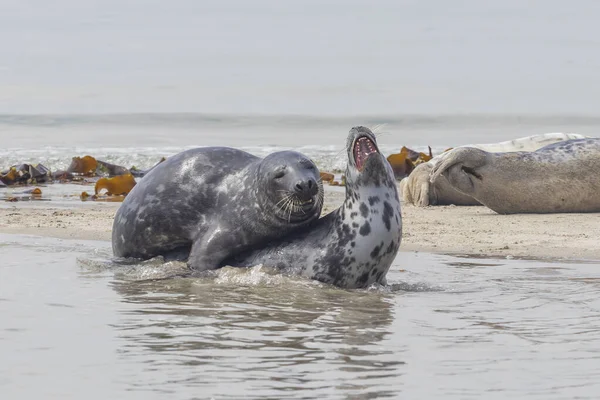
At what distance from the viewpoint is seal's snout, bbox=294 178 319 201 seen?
19.5 ft

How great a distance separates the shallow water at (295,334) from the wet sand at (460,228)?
93 cm

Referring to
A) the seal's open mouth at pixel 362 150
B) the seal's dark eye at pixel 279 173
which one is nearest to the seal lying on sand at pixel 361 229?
the seal's open mouth at pixel 362 150

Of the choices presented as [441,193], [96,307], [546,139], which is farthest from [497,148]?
[96,307]

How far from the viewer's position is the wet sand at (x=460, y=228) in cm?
784

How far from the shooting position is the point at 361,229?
5.95 meters

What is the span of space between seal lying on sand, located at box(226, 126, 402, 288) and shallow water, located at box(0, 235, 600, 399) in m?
0.12

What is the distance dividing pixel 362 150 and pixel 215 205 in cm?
102

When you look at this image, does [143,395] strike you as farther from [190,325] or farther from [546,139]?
[546,139]

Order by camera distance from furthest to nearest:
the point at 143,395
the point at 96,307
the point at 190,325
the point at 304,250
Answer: the point at 304,250
the point at 96,307
the point at 190,325
the point at 143,395

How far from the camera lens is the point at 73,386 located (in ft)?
12.0

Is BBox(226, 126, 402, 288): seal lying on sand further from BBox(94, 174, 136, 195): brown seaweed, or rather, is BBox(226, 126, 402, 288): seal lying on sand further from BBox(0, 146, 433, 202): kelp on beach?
BBox(94, 174, 136, 195): brown seaweed

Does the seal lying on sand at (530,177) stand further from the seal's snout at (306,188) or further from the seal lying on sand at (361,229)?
the seal's snout at (306,188)

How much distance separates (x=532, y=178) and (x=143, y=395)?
726 cm

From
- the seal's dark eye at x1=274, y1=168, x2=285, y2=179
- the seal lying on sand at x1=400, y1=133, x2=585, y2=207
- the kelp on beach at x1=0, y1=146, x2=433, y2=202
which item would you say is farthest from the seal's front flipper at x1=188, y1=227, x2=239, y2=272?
the kelp on beach at x1=0, y1=146, x2=433, y2=202
